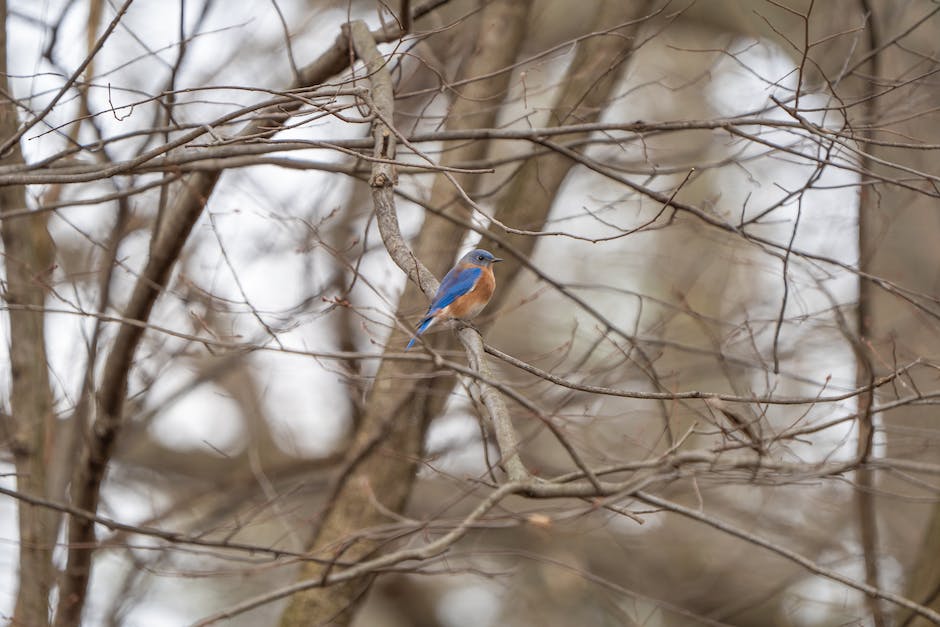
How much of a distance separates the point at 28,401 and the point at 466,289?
2.30 meters

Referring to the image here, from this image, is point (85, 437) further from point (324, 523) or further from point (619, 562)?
point (619, 562)

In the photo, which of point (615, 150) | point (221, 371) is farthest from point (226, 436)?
point (615, 150)

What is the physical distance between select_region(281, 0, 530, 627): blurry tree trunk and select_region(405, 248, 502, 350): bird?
16.4 inches

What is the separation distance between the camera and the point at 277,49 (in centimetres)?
612

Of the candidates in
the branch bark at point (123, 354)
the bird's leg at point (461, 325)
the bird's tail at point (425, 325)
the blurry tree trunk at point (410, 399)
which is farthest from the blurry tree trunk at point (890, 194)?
the branch bark at point (123, 354)

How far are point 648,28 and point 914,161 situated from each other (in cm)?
225

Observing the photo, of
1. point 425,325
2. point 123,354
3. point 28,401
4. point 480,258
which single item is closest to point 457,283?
point 425,325

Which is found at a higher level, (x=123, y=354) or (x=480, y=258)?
(x=480, y=258)

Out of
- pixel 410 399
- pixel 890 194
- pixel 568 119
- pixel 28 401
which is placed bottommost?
pixel 28 401

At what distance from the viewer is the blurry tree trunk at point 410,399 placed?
5180 mm

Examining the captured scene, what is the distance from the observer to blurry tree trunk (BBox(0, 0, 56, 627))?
14.7ft

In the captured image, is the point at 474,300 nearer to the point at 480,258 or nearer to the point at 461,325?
the point at 480,258

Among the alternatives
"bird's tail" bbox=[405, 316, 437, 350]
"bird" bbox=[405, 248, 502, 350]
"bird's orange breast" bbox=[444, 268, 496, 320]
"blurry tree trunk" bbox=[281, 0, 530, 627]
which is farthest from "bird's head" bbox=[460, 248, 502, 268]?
"bird's tail" bbox=[405, 316, 437, 350]

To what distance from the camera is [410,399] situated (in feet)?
17.5
